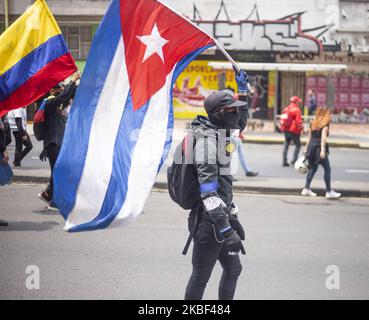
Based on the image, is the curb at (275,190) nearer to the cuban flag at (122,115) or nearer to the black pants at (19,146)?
the black pants at (19,146)

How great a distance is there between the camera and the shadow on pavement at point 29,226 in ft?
29.4

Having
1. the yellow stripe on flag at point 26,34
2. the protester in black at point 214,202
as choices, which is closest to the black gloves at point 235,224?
the protester in black at point 214,202

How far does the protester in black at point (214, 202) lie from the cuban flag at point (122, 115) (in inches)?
17.8

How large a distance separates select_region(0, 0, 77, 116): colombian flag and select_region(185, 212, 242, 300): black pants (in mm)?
2851

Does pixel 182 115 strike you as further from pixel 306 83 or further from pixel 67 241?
pixel 67 241

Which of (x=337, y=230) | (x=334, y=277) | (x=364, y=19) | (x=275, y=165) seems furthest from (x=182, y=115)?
(x=334, y=277)

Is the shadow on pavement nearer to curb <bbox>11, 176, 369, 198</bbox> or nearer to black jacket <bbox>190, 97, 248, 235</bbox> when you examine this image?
curb <bbox>11, 176, 369, 198</bbox>

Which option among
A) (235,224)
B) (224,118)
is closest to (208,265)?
(235,224)

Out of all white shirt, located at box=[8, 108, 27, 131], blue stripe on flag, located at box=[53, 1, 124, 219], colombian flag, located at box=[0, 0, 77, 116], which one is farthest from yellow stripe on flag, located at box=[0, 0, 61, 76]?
white shirt, located at box=[8, 108, 27, 131]

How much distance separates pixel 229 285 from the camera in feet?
18.5

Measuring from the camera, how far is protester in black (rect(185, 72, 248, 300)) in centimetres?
536

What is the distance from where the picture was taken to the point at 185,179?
553cm

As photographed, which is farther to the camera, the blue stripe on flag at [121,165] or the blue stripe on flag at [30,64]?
the blue stripe on flag at [30,64]

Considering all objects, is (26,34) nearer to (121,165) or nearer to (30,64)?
(30,64)
